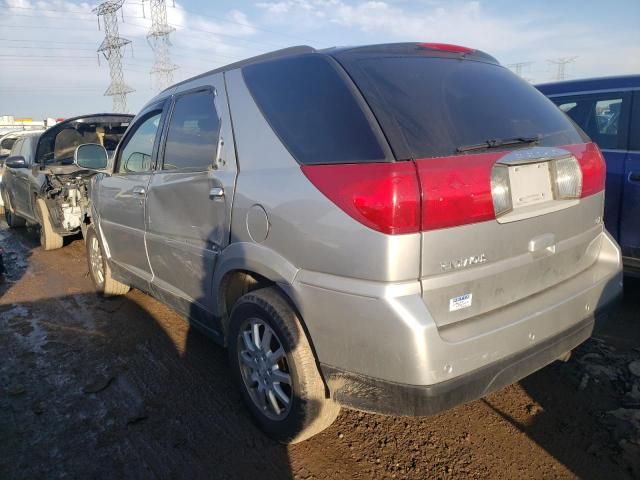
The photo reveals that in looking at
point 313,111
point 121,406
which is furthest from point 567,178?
point 121,406

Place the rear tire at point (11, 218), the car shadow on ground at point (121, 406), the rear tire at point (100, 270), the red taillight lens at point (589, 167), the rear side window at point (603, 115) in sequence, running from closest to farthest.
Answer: the red taillight lens at point (589, 167)
the car shadow on ground at point (121, 406)
the rear side window at point (603, 115)
the rear tire at point (100, 270)
the rear tire at point (11, 218)

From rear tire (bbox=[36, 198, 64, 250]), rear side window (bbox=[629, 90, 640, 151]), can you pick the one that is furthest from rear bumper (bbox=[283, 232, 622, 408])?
rear tire (bbox=[36, 198, 64, 250])

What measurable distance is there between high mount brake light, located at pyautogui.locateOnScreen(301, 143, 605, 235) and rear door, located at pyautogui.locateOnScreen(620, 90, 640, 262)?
94.7 inches

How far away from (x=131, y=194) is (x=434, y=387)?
279 cm

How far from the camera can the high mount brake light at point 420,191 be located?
5.80 ft

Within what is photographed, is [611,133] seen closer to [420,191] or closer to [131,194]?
[420,191]

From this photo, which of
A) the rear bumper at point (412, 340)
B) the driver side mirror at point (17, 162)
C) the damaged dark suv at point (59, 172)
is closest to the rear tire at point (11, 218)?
the damaged dark suv at point (59, 172)

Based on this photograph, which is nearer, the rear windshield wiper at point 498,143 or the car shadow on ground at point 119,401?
the rear windshield wiper at point 498,143

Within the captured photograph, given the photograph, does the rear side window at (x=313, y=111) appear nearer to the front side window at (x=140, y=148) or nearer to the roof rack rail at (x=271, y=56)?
the roof rack rail at (x=271, y=56)

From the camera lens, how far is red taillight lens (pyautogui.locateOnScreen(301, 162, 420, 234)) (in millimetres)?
1760

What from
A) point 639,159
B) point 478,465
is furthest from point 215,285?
point 639,159

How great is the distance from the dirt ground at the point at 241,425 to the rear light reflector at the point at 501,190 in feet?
4.19

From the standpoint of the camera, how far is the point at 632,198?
12.1ft

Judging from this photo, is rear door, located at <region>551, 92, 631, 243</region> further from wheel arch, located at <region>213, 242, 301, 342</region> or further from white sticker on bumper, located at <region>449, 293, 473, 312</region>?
wheel arch, located at <region>213, 242, 301, 342</region>
